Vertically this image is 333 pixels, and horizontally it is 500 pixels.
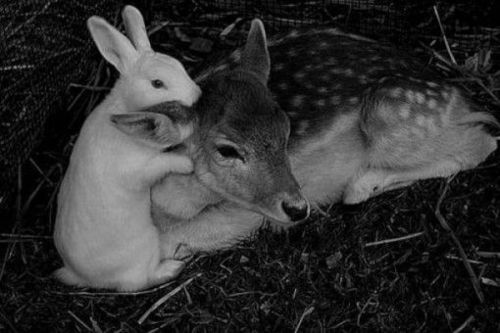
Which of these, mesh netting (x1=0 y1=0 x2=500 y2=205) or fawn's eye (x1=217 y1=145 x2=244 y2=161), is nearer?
fawn's eye (x1=217 y1=145 x2=244 y2=161)

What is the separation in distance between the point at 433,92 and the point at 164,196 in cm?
149

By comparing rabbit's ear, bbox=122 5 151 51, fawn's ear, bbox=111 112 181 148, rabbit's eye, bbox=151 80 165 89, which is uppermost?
rabbit's ear, bbox=122 5 151 51

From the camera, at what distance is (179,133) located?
4.32 m

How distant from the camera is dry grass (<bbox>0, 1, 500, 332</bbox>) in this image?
15.3 feet

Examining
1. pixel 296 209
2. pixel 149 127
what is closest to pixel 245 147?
pixel 296 209

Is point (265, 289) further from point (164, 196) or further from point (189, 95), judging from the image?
point (189, 95)

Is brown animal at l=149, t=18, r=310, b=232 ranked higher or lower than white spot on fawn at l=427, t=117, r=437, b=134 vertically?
higher

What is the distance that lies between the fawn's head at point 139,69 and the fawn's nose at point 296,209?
0.64m

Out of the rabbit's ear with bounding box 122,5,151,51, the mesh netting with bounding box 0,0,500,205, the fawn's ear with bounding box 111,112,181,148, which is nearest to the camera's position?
the fawn's ear with bounding box 111,112,181,148

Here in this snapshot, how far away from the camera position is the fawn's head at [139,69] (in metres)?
4.23

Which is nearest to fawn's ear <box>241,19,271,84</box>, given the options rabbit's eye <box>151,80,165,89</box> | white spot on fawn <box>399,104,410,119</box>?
rabbit's eye <box>151,80,165,89</box>

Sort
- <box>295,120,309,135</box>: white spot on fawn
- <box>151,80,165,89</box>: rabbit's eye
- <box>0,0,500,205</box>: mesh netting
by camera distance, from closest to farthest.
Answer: <box>151,80,165,89</box>: rabbit's eye < <box>295,120,309,135</box>: white spot on fawn < <box>0,0,500,205</box>: mesh netting

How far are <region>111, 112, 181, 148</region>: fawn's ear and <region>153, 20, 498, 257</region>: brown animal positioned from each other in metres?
0.45

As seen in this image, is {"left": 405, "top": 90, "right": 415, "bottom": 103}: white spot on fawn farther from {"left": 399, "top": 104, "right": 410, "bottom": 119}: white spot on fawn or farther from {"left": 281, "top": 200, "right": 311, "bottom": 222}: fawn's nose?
{"left": 281, "top": 200, "right": 311, "bottom": 222}: fawn's nose
